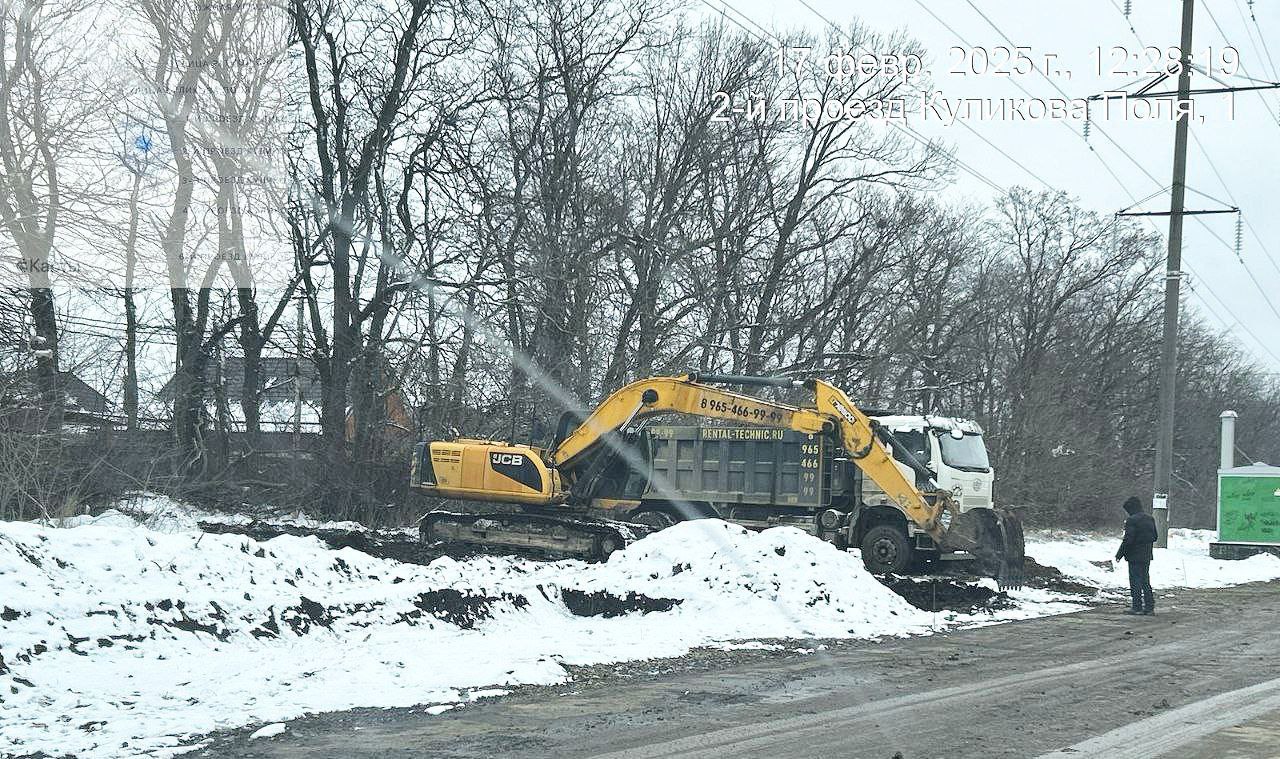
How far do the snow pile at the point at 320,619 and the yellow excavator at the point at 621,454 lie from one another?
337 centimetres

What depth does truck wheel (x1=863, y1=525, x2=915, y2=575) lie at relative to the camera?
1983cm

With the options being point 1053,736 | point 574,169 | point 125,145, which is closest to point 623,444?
point 125,145

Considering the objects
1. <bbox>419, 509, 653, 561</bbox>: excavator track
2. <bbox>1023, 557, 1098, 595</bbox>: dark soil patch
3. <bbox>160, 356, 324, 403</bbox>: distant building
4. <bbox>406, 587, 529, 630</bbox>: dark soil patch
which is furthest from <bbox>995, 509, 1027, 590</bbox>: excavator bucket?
<bbox>160, 356, 324, 403</bbox>: distant building

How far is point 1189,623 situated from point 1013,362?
38589mm

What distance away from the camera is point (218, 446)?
2441 centimetres

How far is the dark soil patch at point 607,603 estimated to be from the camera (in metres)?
14.2

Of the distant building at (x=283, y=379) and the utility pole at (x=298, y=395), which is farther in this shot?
the distant building at (x=283, y=379)

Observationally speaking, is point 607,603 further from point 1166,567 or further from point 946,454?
point 1166,567

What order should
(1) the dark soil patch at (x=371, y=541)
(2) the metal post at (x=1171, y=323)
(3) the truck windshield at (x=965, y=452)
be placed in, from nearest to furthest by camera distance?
(1) the dark soil patch at (x=371, y=541), (3) the truck windshield at (x=965, y=452), (2) the metal post at (x=1171, y=323)

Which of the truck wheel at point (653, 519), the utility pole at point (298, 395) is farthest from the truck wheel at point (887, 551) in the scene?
the utility pole at point (298, 395)

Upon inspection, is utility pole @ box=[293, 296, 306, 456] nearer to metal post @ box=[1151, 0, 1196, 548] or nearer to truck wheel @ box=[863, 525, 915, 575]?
truck wheel @ box=[863, 525, 915, 575]

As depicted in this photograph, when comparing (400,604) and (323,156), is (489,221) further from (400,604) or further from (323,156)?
(400,604)

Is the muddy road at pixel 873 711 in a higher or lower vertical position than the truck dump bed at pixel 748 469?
lower

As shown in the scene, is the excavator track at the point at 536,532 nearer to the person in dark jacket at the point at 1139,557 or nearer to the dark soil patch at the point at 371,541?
the dark soil patch at the point at 371,541
